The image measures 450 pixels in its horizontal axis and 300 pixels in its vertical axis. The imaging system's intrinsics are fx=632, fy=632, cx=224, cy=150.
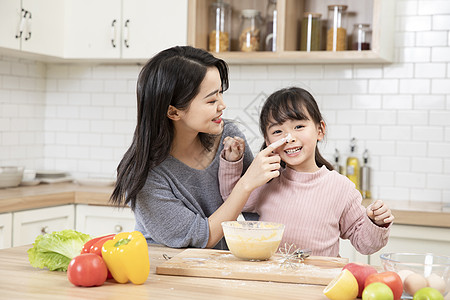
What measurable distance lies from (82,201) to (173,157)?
5.69 ft

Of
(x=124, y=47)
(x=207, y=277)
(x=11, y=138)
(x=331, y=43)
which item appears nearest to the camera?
(x=207, y=277)

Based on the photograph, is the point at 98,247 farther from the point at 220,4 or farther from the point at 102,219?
the point at 220,4

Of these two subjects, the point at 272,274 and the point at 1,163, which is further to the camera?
the point at 1,163

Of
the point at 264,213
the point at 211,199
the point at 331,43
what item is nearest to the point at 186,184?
the point at 211,199

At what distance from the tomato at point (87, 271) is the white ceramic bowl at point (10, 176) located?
2381 millimetres

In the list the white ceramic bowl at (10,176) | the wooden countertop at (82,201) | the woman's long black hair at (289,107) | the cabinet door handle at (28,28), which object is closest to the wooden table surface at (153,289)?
the woman's long black hair at (289,107)

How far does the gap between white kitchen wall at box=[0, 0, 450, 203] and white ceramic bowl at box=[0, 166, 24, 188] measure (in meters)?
0.40

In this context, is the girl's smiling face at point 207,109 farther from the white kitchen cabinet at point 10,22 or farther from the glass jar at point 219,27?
the white kitchen cabinet at point 10,22

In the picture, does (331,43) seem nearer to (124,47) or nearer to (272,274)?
(124,47)

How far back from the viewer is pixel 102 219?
382 centimetres

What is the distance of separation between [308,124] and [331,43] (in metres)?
1.61

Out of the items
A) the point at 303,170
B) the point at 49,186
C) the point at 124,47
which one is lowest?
the point at 49,186

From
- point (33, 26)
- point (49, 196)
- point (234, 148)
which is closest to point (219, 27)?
point (33, 26)

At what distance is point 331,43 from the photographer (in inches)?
145
